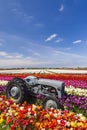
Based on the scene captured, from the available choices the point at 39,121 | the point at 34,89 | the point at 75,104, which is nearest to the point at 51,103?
the point at 75,104

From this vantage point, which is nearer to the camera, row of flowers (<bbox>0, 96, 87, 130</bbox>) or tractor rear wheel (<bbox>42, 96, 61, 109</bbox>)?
row of flowers (<bbox>0, 96, 87, 130</bbox>)

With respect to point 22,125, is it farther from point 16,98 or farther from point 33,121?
point 16,98

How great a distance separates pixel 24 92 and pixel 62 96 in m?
1.34

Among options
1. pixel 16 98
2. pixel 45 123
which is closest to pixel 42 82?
pixel 16 98

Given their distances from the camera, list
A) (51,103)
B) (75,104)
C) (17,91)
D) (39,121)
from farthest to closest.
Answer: (17,91) → (75,104) → (51,103) → (39,121)

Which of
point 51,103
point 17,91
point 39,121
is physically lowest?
point 39,121

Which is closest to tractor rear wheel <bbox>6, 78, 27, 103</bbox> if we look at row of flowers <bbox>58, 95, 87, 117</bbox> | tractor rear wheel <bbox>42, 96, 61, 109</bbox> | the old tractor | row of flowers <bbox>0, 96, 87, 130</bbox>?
the old tractor

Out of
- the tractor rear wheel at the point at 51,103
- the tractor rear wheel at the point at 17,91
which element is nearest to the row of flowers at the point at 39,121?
the tractor rear wheel at the point at 51,103

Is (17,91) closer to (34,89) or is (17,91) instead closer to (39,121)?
(34,89)

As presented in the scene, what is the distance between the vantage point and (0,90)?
44.9 feet

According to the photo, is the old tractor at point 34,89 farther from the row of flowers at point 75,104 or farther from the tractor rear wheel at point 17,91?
the row of flowers at point 75,104

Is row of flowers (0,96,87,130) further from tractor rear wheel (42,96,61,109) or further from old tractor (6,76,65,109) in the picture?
old tractor (6,76,65,109)

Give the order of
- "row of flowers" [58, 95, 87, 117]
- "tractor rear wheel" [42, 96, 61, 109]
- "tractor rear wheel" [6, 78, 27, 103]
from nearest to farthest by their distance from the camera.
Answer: "tractor rear wheel" [42, 96, 61, 109]
"row of flowers" [58, 95, 87, 117]
"tractor rear wheel" [6, 78, 27, 103]

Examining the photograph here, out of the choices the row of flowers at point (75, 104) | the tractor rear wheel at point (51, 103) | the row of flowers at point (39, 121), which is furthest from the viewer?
the row of flowers at point (75, 104)
